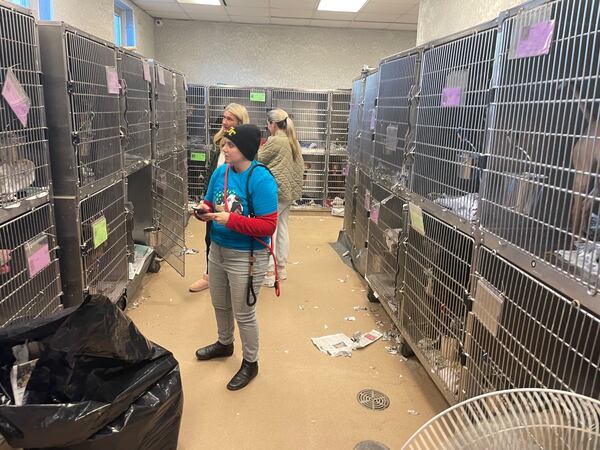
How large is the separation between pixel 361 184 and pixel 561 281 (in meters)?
3.01

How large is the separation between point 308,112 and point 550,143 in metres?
5.90

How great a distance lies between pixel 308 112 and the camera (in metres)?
7.17

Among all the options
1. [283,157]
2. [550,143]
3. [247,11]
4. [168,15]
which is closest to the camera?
[550,143]

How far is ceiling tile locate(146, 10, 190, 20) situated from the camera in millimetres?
7234

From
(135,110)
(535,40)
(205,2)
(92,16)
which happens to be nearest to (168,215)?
(135,110)

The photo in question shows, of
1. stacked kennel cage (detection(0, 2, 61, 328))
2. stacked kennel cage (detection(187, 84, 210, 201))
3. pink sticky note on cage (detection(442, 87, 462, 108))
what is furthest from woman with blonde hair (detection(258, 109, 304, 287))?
stacked kennel cage (detection(187, 84, 210, 201))

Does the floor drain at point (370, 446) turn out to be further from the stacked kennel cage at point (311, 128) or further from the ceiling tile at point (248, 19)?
the ceiling tile at point (248, 19)

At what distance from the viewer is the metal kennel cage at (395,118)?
2820 millimetres

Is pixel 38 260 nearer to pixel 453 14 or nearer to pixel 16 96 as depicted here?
pixel 16 96

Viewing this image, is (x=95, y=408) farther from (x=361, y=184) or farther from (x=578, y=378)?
(x=361, y=184)

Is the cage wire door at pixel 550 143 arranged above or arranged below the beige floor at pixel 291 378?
above

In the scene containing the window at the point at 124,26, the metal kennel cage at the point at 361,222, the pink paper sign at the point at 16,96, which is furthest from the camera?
the window at the point at 124,26

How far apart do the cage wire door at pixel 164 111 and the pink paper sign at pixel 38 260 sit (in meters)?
2.05

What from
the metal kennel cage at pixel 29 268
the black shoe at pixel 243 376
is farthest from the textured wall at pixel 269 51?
the black shoe at pixel 243 376
